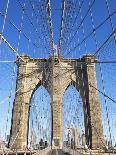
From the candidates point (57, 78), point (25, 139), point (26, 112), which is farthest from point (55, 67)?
point (25, 139)

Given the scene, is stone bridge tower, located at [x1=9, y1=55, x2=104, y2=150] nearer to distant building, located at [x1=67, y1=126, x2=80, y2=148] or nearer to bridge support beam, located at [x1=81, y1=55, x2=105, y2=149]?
bridge support beam, located at [x1=81, y1=55, x2=105, y2=149]

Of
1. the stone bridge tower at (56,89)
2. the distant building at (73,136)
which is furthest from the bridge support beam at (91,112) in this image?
the distant building at (73,136)

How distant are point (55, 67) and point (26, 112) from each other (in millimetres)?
5600

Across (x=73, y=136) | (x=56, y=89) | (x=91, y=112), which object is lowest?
(x=73, y=136)

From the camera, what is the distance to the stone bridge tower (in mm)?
26000

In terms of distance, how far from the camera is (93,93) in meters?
27.9

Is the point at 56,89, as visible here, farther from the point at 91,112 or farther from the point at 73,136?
the point at 73,136

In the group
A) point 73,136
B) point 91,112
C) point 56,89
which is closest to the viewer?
point 91,112

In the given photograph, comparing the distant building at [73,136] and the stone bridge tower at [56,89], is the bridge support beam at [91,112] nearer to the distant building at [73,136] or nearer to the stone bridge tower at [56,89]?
the stone bridge tower at [56,89]

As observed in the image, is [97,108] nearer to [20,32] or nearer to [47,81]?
[47,81]

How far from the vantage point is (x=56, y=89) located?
28562 mm

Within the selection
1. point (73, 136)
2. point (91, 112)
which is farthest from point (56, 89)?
point (73, 136)

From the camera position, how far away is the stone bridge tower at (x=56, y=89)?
1024 inches

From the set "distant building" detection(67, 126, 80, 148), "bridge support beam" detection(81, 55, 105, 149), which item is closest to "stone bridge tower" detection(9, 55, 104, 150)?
"bridge support beam" detection(81, 55, 105, 149)
